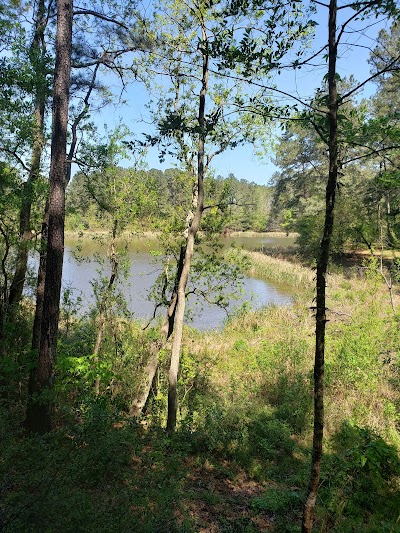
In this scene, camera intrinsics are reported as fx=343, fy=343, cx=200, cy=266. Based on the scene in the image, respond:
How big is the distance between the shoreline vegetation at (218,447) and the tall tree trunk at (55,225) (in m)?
0.44

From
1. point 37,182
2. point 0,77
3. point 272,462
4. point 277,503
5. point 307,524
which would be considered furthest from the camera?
point 37,182

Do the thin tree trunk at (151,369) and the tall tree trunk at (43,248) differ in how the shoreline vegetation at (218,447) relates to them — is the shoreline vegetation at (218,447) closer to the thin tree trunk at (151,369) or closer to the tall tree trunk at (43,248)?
the thin tree trunk at (151,369)

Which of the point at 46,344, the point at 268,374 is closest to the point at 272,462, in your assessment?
the point at 268,374

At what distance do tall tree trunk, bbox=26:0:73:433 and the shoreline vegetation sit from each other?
44cm

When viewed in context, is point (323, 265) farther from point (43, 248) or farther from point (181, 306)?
point (43, 248)

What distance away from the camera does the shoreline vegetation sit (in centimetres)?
373

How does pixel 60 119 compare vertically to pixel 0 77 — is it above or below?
below

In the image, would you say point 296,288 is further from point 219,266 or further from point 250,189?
point 250,189

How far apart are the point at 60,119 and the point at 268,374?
7.03 meters

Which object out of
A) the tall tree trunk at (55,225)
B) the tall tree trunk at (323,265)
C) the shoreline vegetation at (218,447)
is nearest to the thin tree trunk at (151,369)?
the shoreline vegetation at (218,447)

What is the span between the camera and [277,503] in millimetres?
4238

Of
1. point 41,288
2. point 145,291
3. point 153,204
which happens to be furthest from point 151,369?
point 145,291

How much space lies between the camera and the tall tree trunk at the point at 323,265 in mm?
2920

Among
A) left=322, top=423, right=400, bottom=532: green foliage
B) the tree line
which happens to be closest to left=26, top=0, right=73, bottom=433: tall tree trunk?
the tree line
